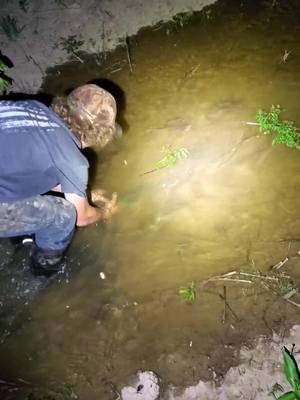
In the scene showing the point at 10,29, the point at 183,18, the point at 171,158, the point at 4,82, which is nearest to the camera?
the point at 171,158

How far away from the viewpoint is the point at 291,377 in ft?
9.05

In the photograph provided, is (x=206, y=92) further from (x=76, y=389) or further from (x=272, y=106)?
(x=76, y=389)

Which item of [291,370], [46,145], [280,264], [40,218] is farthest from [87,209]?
[291,370]

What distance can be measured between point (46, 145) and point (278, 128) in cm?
244

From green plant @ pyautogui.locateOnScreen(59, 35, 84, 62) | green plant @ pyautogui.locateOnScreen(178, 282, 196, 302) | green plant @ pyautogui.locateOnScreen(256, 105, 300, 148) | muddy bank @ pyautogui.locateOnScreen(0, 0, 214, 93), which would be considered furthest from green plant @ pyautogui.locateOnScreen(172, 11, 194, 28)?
green plant @ pyautogui.locateOnScreen(178, 282, 196, 302)

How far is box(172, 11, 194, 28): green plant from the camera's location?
5.81 meters

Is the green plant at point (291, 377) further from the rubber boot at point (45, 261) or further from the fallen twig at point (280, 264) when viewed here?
the rubber boot at point (45, 261)

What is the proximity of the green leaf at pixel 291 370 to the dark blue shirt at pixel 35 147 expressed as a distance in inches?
73.2

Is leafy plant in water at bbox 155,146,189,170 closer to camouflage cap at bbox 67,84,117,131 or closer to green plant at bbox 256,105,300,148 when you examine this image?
green plant at bbox 256,105,300,148

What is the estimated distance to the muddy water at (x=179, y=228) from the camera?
3109 mm

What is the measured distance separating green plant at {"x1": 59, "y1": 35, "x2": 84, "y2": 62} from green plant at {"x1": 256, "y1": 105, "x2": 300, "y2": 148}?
2921 millimetres

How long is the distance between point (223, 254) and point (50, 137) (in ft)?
5.62

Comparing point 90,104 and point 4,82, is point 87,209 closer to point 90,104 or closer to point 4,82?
point 90,104

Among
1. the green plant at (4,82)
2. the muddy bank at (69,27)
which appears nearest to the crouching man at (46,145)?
the green plant at (4,82)
